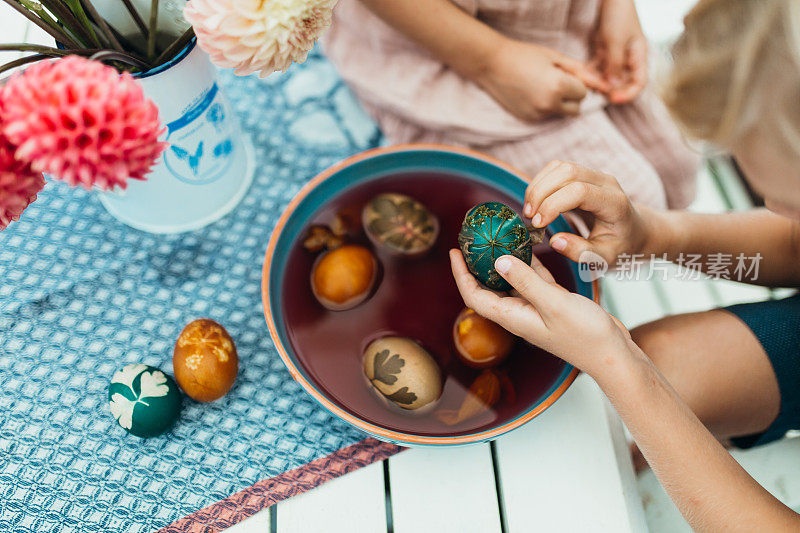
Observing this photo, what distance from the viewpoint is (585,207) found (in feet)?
1.88

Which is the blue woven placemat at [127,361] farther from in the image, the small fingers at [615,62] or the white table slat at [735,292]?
the white table slat at [735,292]

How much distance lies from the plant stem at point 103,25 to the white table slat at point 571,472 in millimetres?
550

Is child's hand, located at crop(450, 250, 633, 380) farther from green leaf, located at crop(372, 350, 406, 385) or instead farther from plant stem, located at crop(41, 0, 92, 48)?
plant stem, located at crop(41, 0, 92, 48)

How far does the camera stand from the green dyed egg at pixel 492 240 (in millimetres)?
551

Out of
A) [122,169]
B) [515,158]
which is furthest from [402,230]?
[122,169]

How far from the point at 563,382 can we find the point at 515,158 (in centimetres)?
33

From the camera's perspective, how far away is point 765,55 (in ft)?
1.68

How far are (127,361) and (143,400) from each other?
9cm

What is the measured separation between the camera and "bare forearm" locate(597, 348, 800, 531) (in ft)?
1.70

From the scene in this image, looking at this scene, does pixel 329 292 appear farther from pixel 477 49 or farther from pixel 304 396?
pixel 477 49

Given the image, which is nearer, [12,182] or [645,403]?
[12,182]

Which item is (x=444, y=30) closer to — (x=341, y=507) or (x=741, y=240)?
(x=741, y=240)

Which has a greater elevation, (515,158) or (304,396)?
(515,158)

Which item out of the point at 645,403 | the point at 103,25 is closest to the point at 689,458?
the point at 645,403
